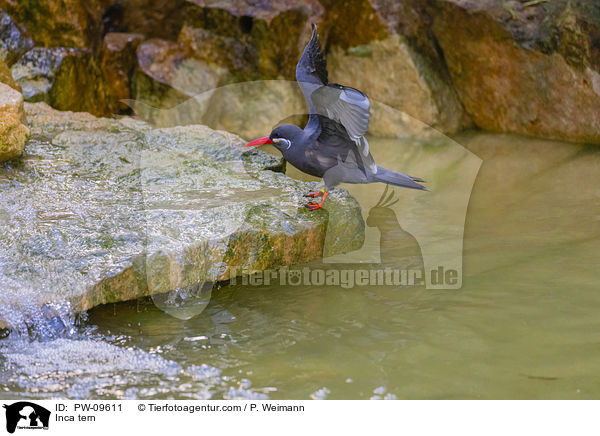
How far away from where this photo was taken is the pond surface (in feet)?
6.59

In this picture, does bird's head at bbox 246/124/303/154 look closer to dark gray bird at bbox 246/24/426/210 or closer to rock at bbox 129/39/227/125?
dark gray bird at bbox 246/24/426/210

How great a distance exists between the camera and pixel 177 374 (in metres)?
2.11

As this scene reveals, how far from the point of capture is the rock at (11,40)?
503 cm

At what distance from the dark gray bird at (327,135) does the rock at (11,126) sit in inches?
52.1

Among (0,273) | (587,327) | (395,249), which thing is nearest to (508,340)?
(587,327)

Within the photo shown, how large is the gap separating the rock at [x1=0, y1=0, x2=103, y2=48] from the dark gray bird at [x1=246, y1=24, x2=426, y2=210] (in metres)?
2.94

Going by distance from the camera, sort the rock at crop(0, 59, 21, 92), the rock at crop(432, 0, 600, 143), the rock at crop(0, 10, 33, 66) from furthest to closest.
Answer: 1. the rock at crop(0, 10, 33, 66)
2. the rock at crop(432, 0, 600, 143)
3. the rock at crop(0, 59, 21, 92)

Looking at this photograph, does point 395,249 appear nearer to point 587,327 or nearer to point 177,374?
point 587,327

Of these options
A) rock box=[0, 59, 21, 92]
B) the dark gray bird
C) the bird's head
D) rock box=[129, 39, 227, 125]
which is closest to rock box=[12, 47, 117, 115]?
rock box=[129, 39, 227, 125]

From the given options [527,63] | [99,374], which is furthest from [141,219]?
[527,63]

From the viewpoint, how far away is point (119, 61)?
5.81m

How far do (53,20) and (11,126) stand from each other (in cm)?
234

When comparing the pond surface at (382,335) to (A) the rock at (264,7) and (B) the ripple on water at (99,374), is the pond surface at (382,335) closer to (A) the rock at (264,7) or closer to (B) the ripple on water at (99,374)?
(B) the ripple on water at (99,374)
